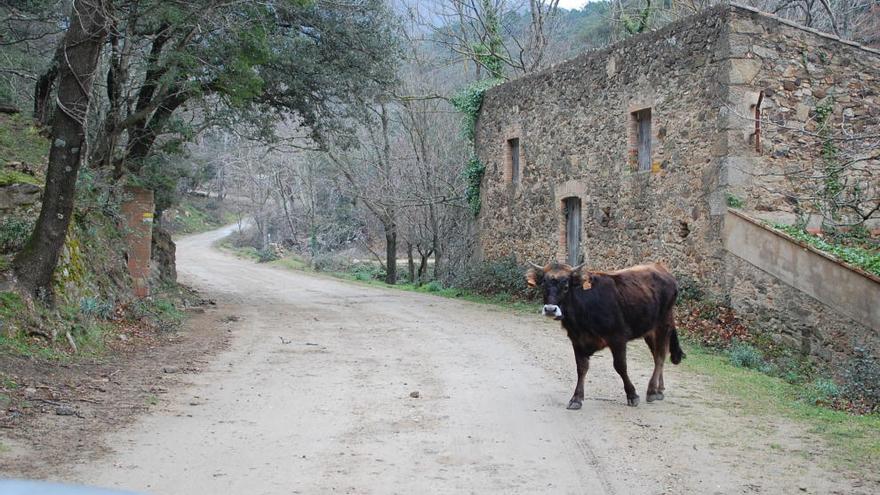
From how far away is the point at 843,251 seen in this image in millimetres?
12359

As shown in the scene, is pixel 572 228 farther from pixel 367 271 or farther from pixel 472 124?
pixel 367 271

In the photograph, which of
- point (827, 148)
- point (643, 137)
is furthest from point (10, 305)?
point (827, 148)

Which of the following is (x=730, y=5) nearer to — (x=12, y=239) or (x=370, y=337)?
(x=370, y=337)

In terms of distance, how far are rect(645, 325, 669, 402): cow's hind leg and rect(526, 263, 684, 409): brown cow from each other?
0.01m

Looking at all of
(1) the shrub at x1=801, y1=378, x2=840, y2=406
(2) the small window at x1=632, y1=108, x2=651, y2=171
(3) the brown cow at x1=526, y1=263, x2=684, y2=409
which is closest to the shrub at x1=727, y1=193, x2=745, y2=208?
(2) the small window at x1=632, y1=108, x2=651, y2=171

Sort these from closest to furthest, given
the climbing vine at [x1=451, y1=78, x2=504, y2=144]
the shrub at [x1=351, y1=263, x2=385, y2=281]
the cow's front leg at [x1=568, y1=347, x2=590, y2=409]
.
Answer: the cow's front leg at [x1=568, y1=347, x2=590, y2=409] → the climbing vine at [x1=451, y1=78, x2=504, y2=144] → the shrub at [x1=351, y1=263, x2=385, y2=281]

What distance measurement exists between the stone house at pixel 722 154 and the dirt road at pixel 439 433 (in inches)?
112

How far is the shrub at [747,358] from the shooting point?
40.3 ft

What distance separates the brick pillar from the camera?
49.9 ft

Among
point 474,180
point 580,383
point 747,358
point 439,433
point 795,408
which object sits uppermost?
point 474,180

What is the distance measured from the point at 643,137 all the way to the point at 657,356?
8.82 meters

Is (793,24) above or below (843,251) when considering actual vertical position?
above

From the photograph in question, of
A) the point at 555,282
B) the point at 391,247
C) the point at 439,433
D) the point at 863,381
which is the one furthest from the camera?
the point at 391,247

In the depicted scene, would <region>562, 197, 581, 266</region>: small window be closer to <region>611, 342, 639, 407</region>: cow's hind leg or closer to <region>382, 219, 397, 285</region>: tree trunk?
<region>611, 342, 639, 407</region>: cow's hind leg
